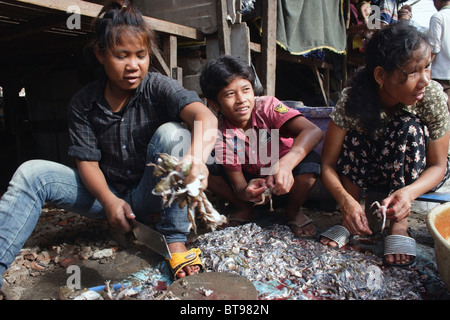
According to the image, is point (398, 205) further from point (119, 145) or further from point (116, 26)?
point (116, 26)

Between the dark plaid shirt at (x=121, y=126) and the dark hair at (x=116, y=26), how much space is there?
0.27 m

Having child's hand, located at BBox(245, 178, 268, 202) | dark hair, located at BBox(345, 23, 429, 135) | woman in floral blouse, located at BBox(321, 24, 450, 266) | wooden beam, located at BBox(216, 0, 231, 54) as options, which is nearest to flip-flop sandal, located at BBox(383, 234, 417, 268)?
woman in floral blouse, located at BBox(321, 24, 450, 266)

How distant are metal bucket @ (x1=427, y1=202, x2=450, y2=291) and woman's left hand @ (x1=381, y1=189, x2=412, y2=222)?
0.42ft

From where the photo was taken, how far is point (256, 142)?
90.5 inches

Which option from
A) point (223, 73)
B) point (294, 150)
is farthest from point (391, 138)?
point (223, 73)

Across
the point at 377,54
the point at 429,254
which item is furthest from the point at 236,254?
the point at 377,54

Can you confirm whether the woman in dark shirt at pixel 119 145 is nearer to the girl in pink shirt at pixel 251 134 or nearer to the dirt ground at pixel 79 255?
the dirt ground at pixel 79 255

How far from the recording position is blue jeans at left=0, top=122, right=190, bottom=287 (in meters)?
1.58

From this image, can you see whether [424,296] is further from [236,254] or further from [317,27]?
[317,27]

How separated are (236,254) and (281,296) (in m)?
0.42

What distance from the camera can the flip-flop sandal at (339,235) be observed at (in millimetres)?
1991

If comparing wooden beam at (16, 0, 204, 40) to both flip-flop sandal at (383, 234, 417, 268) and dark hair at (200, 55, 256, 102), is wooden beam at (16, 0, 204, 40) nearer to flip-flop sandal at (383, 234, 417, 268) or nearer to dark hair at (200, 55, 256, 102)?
dark hair at (200, 55, 256, 102)

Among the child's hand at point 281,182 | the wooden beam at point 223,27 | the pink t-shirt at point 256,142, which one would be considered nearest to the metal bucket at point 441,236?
the child's hand at point 281,182
